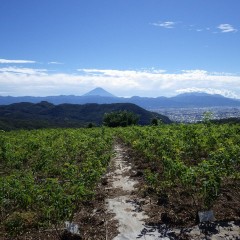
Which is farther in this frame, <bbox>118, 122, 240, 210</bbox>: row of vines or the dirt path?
<bbox>118, 122, 240, 210</bbox>: row of vines

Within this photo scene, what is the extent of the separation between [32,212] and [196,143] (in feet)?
37.3

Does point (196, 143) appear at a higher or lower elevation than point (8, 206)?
higher

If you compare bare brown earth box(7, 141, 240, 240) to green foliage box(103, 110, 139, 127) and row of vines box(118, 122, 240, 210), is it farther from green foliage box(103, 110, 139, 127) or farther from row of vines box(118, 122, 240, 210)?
green foliage box(103, 110, 139, 127)

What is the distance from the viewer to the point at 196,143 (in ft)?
62.6

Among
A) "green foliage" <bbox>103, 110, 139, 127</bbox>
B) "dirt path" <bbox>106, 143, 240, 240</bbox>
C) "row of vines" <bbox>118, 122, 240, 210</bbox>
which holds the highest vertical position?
"row of vines" <bbox>118, 122, 240, 210</bbox>

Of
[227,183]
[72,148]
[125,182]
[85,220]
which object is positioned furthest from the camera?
[72,148]

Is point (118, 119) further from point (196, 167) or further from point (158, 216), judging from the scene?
point (158, 216)

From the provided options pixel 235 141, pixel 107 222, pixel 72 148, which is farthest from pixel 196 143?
pixel 107 222

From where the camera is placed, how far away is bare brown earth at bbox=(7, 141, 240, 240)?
30.6 ft

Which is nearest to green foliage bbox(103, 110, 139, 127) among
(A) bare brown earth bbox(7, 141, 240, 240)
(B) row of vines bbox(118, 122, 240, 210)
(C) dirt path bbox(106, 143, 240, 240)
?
(B) row of vines bbox(118, 122, 240, 210)

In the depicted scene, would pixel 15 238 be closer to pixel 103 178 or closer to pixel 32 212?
pixel 32 212

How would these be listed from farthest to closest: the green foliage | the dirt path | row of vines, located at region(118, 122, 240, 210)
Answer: the green foliage, row of vines, located at region(118, 122, 240, 210), the dirt path

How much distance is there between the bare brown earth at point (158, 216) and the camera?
30.6 feet

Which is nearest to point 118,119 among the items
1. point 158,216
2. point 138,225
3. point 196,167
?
point 196,167
